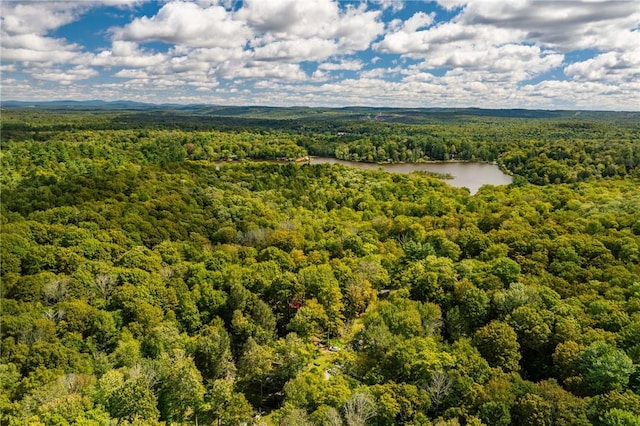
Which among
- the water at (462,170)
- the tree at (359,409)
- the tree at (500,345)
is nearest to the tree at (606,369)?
the tree at (500,345)

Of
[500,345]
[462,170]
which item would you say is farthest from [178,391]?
[462,170]

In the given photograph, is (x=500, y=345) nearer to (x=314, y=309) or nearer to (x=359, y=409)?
(x=359, y=409)

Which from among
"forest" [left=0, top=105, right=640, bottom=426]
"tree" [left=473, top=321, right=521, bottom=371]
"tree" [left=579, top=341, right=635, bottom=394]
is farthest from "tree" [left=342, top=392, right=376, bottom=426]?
"tree" [left=579, top=341, right=635, bottom=394]

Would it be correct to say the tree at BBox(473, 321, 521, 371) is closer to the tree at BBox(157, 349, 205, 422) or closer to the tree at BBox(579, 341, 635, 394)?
the tree at BBox(579, 341, 635, 394)

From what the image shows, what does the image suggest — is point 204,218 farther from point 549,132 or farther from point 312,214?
point 549,132

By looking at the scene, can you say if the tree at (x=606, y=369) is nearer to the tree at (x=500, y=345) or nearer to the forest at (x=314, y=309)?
the forest at (x=314, y=309)
